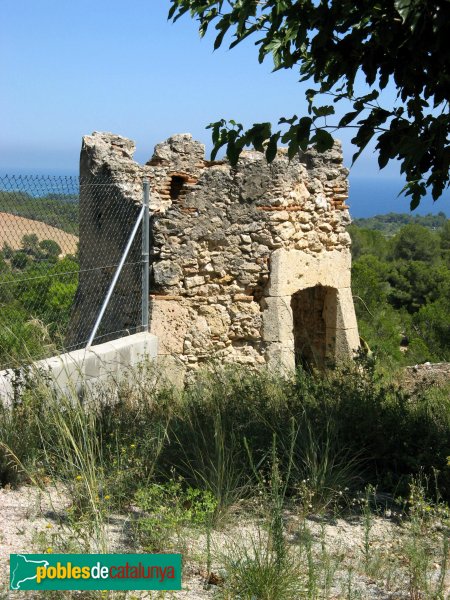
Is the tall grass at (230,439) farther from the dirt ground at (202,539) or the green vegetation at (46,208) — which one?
the green vegetation at (46,208)

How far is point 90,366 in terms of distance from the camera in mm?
7418

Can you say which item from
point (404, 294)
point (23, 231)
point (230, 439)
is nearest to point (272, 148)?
point (230, 439)

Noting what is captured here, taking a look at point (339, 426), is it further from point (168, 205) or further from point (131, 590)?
point (168, 205)

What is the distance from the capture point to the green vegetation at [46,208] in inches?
263

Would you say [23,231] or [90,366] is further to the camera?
[90,366]

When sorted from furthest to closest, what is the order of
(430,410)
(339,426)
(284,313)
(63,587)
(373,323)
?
(373,323)
(284,313)
(430,410)
(339,426)
(63,587)

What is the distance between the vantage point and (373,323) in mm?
20047

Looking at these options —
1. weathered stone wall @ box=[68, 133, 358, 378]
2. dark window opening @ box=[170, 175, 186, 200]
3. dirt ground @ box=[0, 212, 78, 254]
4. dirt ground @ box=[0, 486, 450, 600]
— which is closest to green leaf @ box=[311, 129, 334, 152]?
dirt ground @ box=[0, 486, 450, 600]

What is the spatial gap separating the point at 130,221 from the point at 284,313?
79.6 inches

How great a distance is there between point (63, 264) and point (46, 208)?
1.39 m

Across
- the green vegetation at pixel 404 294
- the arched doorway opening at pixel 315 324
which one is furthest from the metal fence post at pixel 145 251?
the green vegetation at pixel 404 294

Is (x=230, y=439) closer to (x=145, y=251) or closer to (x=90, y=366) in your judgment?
(x=90, y=366)

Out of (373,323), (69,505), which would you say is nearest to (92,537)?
(69,505)

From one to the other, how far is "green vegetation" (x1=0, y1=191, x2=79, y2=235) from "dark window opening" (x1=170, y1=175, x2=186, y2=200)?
185cm
